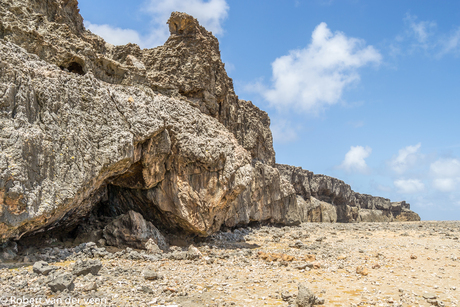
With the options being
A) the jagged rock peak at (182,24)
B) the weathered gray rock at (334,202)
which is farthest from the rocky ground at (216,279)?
the weathered gray rock at (334,202)

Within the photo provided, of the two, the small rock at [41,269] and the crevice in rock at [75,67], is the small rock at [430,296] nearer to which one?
the small rock at [41,269]

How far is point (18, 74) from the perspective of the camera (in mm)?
8445

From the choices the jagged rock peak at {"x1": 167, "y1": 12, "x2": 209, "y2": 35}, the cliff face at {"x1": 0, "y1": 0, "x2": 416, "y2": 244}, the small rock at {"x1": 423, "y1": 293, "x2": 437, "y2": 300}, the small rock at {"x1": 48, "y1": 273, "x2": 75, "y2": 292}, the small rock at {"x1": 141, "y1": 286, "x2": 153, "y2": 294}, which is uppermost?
the jagged rock peak at {"x1": 167, "y1": 12, "x2": 209, "y2": 35}

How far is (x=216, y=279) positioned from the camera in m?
8.82

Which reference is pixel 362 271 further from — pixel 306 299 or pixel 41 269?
pixel 41 269

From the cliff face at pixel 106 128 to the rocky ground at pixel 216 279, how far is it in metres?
1.68

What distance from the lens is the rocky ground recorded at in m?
6.71

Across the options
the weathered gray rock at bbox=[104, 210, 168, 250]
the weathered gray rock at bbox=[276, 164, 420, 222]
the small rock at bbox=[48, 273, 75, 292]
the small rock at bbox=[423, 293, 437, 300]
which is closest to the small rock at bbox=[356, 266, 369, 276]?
the small rock at bbox=[423, 293, 437, 300]

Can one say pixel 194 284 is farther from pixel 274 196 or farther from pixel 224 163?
pixel 274 196

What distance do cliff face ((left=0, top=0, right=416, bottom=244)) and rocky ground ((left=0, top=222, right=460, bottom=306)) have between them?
5.53 ft

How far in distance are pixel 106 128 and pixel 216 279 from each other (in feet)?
20.0

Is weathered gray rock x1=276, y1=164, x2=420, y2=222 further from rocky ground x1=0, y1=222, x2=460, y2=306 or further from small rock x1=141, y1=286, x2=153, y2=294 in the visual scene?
small rock x1=141, y1=286, x2=153, y2=294

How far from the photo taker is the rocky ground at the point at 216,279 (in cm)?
671

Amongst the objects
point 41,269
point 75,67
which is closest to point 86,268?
point 41,269
